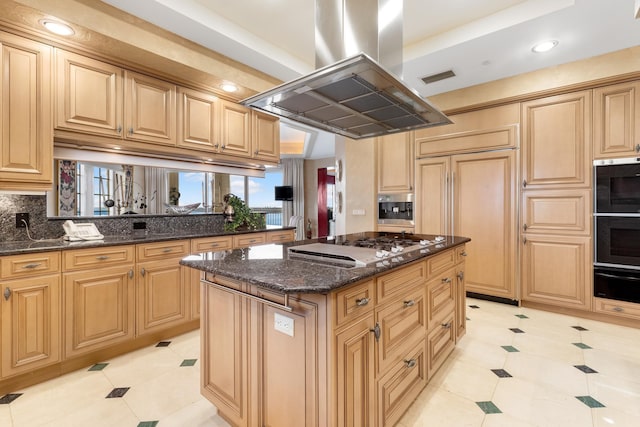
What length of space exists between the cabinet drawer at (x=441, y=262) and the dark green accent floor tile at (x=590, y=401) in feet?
3.47

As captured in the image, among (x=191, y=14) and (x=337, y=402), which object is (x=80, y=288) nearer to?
(x=337, y=402)

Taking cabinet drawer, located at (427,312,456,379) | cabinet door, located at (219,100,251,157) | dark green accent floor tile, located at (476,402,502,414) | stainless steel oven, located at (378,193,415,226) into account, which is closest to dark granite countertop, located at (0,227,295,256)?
cabinet door, located at (219,100,251,157)

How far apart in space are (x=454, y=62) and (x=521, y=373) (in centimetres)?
288

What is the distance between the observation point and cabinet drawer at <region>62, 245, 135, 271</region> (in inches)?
82.1

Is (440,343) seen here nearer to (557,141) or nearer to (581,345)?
(581,345)

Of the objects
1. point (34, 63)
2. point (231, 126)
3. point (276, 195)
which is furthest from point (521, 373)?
point (276, 195)

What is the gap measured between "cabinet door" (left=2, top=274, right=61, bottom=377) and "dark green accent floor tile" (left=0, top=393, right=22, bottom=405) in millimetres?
136

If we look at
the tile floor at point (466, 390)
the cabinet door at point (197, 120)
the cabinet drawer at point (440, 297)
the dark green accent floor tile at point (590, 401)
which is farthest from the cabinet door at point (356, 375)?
the cabinet door at point (197, 120)

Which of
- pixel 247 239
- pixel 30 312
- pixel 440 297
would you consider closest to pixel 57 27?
pixel 30 312

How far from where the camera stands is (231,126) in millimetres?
3400

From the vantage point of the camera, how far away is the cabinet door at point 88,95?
2.27 meters

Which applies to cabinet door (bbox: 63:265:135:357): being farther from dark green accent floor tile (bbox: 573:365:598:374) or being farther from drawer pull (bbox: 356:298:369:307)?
dark green accent floor tile (bbox: 573:365:598:374)

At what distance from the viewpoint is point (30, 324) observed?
1940mm

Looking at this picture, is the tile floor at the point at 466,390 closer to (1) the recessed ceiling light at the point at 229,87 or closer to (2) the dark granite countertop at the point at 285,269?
(2) the dark granite countertop at the point at 285,269
